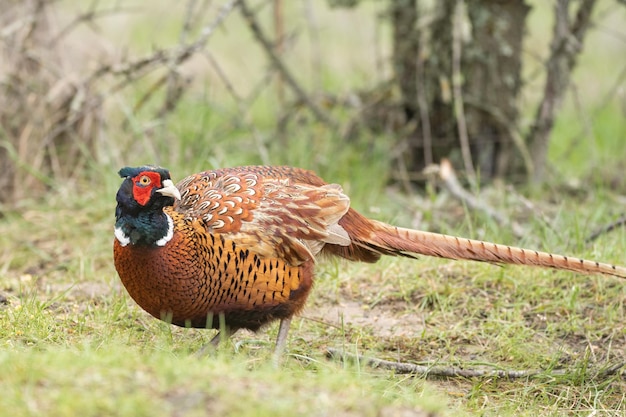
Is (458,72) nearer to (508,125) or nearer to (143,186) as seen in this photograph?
(508,125)

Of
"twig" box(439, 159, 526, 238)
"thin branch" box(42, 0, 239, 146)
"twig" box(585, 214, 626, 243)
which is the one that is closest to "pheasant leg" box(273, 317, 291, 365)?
"twig" box(439, 159, 526, 238)

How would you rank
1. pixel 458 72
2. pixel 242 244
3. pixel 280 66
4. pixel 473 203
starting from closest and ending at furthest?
pixel 242 244, pixel 473 203, pixel 458 72, pixel 280 66

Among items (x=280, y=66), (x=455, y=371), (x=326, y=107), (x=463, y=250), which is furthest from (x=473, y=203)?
(x=326, y=107)

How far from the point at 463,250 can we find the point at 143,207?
1.45m

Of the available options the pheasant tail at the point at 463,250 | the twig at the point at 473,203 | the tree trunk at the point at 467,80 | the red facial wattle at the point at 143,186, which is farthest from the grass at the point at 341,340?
the tree trunk at the point at 467,80

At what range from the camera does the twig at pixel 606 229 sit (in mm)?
4953

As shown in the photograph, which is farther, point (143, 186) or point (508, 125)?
point (508, 125)

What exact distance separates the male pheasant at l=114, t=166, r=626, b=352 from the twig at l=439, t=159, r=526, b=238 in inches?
56.5

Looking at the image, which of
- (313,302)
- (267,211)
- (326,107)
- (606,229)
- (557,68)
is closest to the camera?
(267,211)

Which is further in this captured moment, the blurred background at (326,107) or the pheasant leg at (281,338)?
the blurred background at (326,107)

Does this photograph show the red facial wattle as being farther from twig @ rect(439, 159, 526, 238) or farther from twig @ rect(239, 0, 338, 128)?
twig @ rect(239, 0, 338, 128)

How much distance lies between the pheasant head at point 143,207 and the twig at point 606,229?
8.57ft

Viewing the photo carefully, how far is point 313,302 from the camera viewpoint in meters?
4.72

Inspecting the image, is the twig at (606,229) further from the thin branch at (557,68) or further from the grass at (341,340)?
the thin branch at (557,68)
